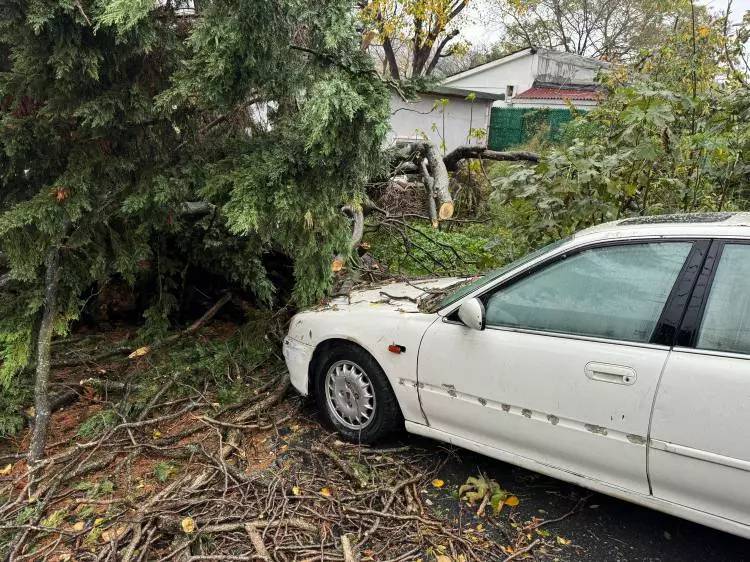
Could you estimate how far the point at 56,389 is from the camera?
180 inches

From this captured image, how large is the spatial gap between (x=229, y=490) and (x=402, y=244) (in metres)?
4.19

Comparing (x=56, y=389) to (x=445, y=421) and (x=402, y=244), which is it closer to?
(x=445, y=421)

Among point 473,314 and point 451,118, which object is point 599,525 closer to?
point 473,314

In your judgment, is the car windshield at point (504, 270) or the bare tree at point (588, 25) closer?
the car windshield at point (504, 270)

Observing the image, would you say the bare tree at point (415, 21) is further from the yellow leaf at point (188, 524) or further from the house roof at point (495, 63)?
the yellow leaf at point (188, 524)

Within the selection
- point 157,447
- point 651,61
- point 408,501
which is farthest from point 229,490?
point 651,61

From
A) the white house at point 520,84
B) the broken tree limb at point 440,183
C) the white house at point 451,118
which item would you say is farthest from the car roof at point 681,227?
the white house at point 520,84

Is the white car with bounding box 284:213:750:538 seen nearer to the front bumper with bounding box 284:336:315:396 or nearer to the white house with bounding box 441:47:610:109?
the front bumper with bounding box 284:336:315:396

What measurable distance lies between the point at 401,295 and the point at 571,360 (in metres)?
1.49

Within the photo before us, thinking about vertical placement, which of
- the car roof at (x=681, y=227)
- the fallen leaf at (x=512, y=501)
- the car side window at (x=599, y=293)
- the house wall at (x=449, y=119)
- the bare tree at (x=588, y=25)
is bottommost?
the fallen leaf at (x=512, y=501)

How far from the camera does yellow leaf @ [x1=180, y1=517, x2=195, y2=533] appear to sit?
2792 mm

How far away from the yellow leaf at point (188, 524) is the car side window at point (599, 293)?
1.93 meters

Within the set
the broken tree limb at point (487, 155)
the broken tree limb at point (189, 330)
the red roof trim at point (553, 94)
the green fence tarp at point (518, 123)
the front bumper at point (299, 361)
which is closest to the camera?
the front bumper at point (299, 361)

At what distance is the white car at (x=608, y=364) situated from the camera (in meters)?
2.18
